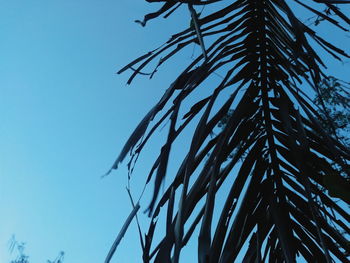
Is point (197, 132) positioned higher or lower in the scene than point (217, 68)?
lower

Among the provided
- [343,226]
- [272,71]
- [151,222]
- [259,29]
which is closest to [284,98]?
[272,71]

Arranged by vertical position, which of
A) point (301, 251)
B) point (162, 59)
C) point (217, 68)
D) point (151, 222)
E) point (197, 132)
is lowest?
point (301, 251)

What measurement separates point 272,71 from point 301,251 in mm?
447

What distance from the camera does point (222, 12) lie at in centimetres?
98

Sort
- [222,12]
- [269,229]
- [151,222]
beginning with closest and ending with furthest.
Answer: [151,222] < [269,229] < [222,12]

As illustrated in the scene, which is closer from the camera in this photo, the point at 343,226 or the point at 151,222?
the point at 151,222

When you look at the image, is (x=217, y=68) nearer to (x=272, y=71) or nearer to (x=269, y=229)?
(x=272, y=71)

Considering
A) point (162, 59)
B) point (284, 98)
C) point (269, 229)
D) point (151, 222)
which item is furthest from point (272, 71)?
point (151, 222)

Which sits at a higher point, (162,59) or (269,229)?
(162,59)

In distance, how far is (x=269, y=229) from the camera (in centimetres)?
87

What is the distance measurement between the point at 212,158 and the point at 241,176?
0.14 m

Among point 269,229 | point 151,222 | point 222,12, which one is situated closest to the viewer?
point 151,222

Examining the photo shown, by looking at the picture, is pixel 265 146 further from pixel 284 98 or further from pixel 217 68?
pixel 217 68

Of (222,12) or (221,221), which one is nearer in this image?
(221,221)
